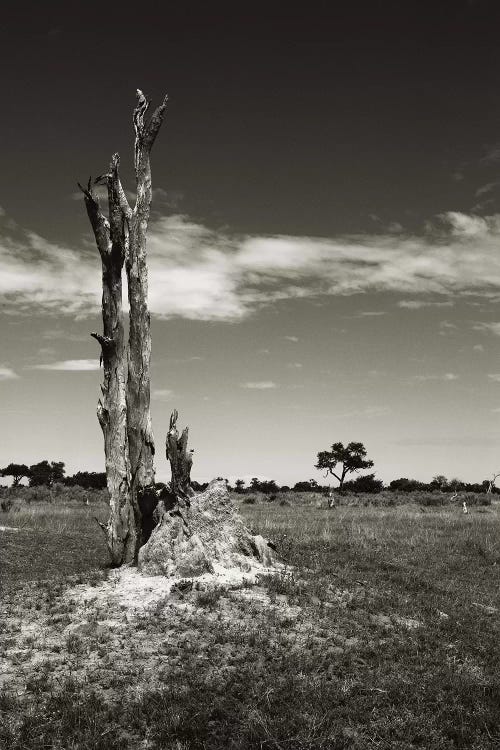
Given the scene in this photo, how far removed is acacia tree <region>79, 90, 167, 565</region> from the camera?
14.8 m

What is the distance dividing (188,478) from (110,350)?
382 cm

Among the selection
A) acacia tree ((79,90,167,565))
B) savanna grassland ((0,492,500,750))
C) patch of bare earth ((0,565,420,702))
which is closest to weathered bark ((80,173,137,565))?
acacia tree ((79,90,167,565))

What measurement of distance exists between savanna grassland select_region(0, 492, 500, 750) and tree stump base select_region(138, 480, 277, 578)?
0.61 m

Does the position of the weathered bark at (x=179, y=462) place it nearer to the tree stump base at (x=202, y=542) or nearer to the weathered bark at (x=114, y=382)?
the tree stump base at (x=202, y=542)

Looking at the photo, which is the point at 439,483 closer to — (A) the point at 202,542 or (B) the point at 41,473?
(B) the point at 41,473

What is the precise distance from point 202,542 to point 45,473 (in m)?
64.0

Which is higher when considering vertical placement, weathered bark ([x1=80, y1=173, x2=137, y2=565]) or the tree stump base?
weathered bark ([x1=80, y1=173, x2=137, y2=565])

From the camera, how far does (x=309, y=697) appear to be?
7445mm

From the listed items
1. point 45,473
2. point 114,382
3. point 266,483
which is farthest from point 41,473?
point 114,382

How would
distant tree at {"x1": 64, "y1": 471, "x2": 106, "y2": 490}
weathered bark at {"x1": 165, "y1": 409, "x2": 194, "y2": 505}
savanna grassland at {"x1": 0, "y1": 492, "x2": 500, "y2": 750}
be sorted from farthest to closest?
distant tree at {"x1": 64, "y1": 471, "x2": 106, "y2": 490} < weathered bark at {"x1": 165, "y1": 409, "x2": 194, "y2": 505} < savanna grassland at {"x1": 0, "y1": 492, "x2": 500, "y2": 750}

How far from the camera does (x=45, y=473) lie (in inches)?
2849

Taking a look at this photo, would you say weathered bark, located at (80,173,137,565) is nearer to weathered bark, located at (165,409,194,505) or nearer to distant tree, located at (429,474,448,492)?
weathered bark, located at (165,409,194,505)

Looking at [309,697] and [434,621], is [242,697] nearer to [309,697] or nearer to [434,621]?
[309,697]

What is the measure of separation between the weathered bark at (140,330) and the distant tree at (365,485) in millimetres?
51973
